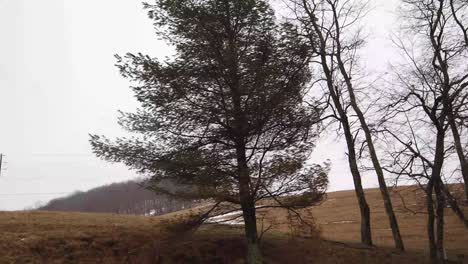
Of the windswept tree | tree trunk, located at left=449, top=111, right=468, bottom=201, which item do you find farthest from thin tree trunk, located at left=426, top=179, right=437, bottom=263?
the windswept tree

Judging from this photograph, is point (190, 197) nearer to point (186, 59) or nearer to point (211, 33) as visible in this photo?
point (186, 59)

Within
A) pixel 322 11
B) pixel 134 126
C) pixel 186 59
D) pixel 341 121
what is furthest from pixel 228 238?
pixel 322 11

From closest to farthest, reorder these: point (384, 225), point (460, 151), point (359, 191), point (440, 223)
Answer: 1. point (440, 223)
2. point (460, 151)
3. point (359, 191)
4. point (384, 225)

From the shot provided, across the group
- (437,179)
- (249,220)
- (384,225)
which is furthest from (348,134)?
(384,225)

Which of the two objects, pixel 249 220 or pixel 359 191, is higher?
pixel 359 191

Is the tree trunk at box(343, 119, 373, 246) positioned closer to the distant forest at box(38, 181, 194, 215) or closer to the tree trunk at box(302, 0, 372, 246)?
the tree trunk at box(302, 0, 372, 246)

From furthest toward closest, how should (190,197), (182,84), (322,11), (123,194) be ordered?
(123,194), (322,11), (182,84), (190,197)

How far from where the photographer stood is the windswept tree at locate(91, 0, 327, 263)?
11.9 metres

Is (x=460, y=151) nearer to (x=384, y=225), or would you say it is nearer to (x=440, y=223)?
(x=440, y=223)

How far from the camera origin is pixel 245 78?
12.6 m

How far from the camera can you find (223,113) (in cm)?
1231

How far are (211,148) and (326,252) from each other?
621 cm

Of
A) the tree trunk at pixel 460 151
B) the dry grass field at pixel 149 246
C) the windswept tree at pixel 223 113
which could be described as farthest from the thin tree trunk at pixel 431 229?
the windswept tree at pixel 223 113

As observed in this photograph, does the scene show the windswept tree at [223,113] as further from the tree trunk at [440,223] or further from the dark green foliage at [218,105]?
the tree trunk at [440,223]
